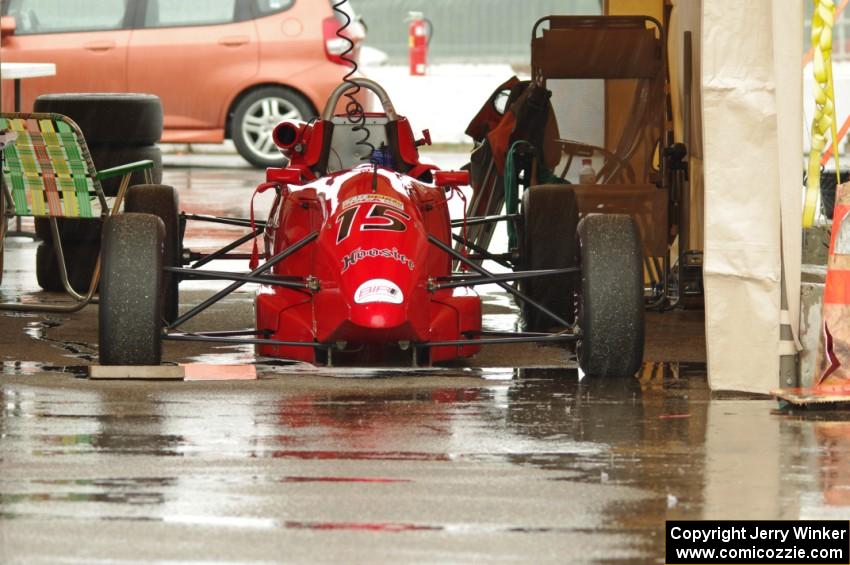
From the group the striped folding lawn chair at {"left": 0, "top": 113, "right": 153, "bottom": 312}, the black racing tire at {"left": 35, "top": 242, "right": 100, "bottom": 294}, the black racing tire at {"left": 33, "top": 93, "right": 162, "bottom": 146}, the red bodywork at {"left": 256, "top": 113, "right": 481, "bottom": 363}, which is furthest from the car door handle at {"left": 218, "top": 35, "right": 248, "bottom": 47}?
the red bodywork at {"left": 256, "top": 113, "right": 481, "bottom": 363}

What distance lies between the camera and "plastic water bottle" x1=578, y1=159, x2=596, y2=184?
1038cm

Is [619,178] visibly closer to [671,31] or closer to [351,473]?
[671,31]

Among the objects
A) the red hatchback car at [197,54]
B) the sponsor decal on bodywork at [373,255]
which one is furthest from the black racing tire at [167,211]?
the red hatchback car at [197,54]

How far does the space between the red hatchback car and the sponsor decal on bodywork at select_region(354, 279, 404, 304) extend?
10.5 m

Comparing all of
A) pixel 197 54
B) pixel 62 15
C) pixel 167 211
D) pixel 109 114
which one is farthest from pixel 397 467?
pixel 62 15

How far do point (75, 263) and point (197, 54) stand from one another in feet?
25.0

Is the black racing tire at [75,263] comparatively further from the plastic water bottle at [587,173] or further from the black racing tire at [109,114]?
the plastic water bottle at [587,173]

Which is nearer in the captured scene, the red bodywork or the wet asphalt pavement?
the wet asphalt pavement

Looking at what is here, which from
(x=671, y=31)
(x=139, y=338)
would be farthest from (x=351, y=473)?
(x=671, y=31)

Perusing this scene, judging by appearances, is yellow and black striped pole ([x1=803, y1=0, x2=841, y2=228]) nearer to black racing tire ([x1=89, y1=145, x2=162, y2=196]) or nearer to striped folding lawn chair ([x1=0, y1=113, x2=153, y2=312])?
striped folding lawn chair ([x1=0, y1=113, x2=153, y2=312])

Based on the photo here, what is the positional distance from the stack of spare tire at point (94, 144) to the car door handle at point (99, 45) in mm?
6752

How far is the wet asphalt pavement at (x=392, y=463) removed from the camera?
4.89 metres

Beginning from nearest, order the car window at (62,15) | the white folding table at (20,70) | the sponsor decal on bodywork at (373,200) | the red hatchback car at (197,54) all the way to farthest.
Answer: the sponsor decal on bodywork at (373,200)
the white folding table at (20,70)
the red hatchback car at (197,54)
the car window at (62,15)

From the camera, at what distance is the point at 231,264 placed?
11.9 meters
